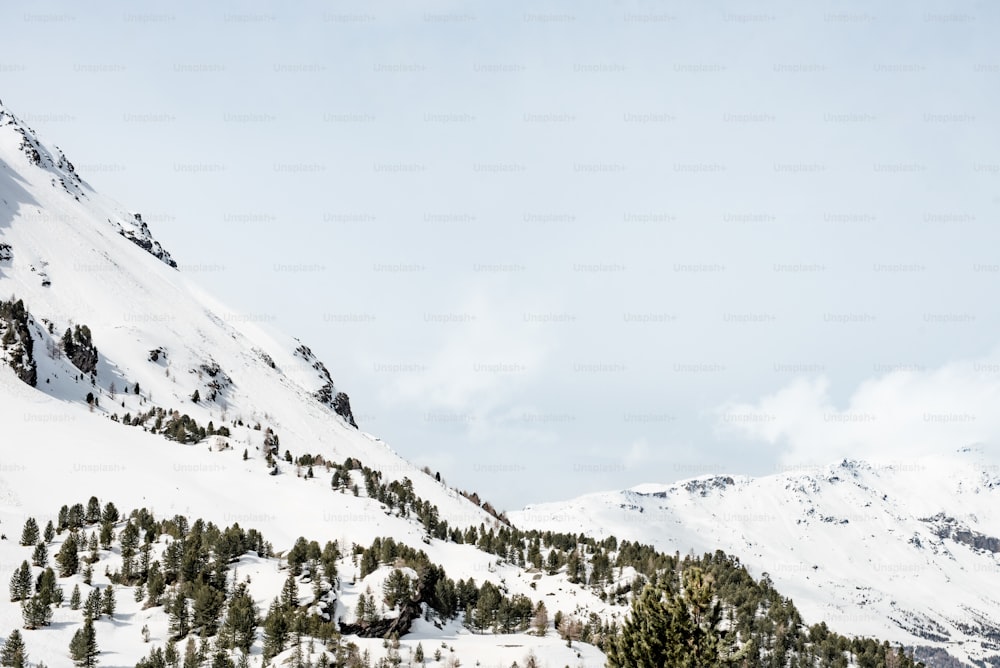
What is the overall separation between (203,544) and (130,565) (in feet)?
16.9

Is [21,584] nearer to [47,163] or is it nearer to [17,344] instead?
[17,344]

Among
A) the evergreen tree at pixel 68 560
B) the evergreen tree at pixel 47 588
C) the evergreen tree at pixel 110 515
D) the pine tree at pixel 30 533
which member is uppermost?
the evergreen tree at pixel 110 515

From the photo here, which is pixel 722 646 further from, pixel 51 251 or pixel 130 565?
pixel 51 251

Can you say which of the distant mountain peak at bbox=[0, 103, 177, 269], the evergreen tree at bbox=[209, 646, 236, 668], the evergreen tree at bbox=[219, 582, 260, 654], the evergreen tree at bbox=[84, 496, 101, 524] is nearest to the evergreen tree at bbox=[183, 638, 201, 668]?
the evergreen tree at bbox=[209, 646, 236, 668]

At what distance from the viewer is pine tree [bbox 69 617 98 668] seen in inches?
1501

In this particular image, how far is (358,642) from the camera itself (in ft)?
151

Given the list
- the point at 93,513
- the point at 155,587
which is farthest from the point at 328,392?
the point at 155,587

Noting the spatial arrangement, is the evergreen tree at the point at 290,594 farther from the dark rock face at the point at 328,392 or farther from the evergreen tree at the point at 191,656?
the dark rock face at the point at 328,392

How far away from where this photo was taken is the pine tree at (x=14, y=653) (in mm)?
35531

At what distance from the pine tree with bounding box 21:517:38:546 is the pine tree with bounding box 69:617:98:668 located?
746 inches

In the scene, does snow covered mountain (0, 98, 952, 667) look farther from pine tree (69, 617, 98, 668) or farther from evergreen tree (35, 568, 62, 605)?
pine tree (69, 617, 98, 668)

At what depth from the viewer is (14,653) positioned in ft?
118

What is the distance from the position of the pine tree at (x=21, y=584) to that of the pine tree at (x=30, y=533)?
32.2ft

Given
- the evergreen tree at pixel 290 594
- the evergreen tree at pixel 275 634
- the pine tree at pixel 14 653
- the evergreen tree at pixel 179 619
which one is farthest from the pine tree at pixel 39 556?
the evergreen tree at pixel 275 634
